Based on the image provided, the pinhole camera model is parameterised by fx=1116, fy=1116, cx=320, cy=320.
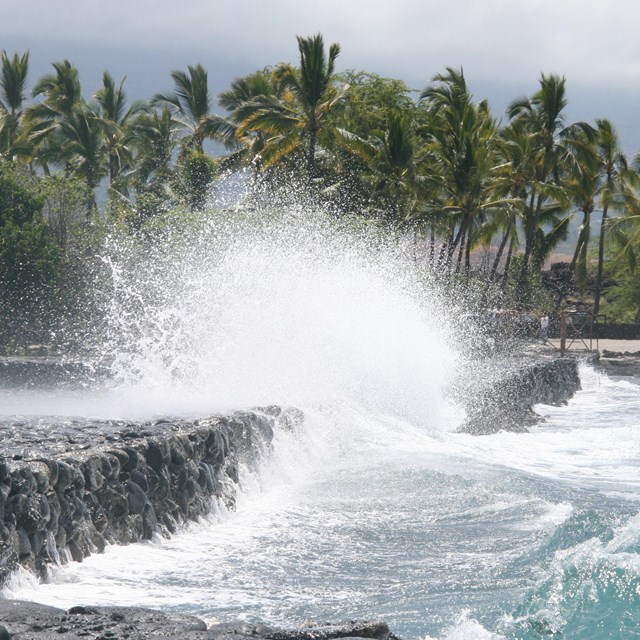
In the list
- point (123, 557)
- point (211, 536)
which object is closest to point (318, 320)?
point (211, 536)

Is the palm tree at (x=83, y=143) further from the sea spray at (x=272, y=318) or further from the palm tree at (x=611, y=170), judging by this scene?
the palm tree at (x=611, y=170)

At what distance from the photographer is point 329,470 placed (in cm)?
1288

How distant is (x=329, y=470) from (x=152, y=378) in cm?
432

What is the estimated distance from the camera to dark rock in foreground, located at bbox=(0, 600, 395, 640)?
5.14 metres

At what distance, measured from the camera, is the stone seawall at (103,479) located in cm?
725

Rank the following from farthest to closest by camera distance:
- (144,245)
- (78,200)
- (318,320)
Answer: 1. (78,200)
2. (144,245)
3. (318,320)

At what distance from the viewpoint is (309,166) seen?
31016mm

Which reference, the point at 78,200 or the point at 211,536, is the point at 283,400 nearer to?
the point at 211,536

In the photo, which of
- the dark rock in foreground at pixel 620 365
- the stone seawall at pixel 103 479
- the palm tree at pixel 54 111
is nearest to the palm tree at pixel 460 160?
the dark rock in foreground at pixel 620 365

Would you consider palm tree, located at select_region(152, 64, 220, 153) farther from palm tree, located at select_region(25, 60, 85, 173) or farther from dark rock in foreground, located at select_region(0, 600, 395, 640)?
dark rock in foreground, located at select_region(0, 600, 395, 640)

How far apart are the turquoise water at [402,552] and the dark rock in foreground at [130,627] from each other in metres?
1.36

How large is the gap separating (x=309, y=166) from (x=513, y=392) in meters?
12.0

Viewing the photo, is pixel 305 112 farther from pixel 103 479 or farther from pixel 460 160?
pixel 103 479

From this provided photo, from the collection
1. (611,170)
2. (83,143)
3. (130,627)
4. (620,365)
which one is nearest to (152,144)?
(83,143)
